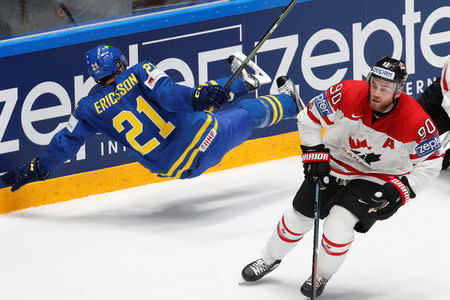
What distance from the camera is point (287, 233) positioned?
198 inches

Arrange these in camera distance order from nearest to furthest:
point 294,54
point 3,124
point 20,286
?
point 20,286 < point 3,124 < point 294,54

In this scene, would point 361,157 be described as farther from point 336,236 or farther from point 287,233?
point 287,233

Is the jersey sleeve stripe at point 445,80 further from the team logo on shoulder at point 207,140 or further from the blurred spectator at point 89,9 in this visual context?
the blurred spectator at point 89,9

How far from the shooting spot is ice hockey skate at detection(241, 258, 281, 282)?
5.21m

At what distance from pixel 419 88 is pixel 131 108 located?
2.47m

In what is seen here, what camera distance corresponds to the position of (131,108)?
603cm

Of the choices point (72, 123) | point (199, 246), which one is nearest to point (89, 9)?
point (72, 123)

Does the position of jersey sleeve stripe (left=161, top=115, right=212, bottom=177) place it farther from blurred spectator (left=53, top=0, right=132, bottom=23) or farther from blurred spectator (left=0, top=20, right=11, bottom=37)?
blurred spectator (left=0, top=20, right=11, bottom=37)

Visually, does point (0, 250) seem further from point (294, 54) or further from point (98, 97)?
point (294, 54)

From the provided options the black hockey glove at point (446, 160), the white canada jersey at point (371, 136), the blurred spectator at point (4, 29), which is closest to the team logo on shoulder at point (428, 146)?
the white canada jersey at point (371, 136)

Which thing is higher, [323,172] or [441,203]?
[323,172]

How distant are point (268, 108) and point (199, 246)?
1.10 meters

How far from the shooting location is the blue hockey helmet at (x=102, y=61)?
19.7 feet

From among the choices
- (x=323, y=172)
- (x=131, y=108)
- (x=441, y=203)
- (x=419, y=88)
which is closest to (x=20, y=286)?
(x=131, y=108)
